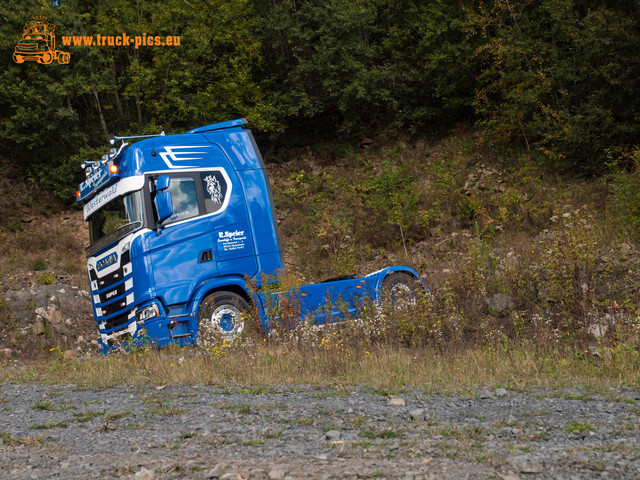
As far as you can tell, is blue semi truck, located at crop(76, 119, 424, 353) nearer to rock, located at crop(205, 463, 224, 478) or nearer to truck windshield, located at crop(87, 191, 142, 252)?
truck windshield, located at crop(87, 191, 142, 252)

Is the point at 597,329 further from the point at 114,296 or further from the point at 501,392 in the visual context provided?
the point at 114,296

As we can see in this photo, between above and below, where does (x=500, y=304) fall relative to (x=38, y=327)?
below

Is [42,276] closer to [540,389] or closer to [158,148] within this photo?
[158,148]

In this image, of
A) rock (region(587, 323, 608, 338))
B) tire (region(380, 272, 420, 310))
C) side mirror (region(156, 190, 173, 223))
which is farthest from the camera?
tire (region(380, 272, 420, 310))

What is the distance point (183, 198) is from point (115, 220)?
1.24m

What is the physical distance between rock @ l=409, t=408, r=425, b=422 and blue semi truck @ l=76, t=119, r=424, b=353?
3799 millimetres

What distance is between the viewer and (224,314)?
941cm

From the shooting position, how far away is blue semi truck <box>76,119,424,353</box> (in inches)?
352

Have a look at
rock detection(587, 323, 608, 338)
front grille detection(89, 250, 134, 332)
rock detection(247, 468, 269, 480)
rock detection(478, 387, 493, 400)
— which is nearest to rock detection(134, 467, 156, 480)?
rock detection(247, 468, 269, 480)

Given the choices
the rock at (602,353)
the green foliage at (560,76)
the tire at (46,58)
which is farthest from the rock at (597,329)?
the tire at (46,58)

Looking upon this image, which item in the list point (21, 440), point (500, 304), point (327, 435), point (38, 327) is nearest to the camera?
point (327, 435)

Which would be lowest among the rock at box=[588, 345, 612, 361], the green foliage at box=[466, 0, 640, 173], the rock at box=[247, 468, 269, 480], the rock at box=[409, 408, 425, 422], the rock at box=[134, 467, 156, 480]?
the rock at box=[588, 345, 612, 361]

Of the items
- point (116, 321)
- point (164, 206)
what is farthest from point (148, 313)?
point (164, 206)

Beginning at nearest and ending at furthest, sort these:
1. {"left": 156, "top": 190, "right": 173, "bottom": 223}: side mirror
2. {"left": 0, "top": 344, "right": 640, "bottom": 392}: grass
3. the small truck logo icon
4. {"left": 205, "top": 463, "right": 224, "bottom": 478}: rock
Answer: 1. {"left": 205, "top": 463, "right": 224, "bottom": 478}: rock
2. {"left": 0, "top": 344, "right": 640, "bottom": 392}: grass
3. {"left": 156, "top": 190, "right": 173, "bottom": 223}: side mirror
4. the small truck logo icon
